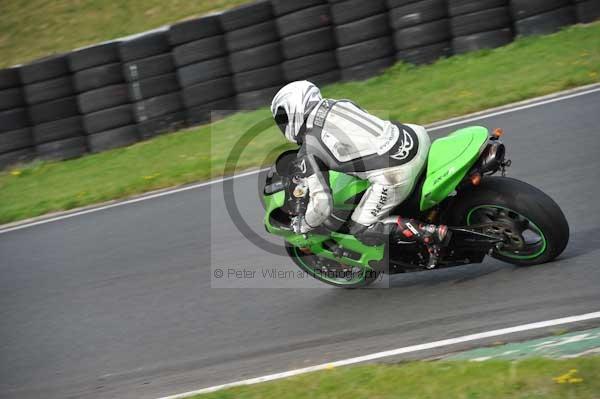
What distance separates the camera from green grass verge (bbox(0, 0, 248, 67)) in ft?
51.0

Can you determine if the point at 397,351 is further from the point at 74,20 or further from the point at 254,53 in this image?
the point at 74,20

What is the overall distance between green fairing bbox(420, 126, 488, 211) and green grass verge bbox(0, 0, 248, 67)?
33.9ft

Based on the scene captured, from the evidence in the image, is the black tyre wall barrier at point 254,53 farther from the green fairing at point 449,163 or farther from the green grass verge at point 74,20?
the green fairing at point 449,163

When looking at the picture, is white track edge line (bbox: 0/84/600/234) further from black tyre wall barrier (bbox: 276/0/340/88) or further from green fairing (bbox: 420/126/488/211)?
green fairing (bbox: 420/126/488/211)

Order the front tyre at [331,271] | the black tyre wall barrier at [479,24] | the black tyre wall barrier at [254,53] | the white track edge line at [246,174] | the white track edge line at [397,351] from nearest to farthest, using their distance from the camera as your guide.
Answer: the white track edge line at [397,351] < the front tyre at [331,271] < the white track edge line at [246,174] < the black tyre wall barrier at [479,24] < the black tyre wall barrier at [254,53]

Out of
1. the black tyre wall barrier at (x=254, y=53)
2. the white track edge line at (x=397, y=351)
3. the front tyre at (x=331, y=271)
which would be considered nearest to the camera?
→ the white track edge line at (x=397, y=351)

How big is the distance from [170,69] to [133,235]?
4070 millimetres

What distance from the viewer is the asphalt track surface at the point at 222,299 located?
5.57 meters

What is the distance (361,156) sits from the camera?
A: 5.65m

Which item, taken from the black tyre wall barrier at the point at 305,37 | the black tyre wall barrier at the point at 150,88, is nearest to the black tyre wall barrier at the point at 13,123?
the black tyre wall barrier at the point at 150,88

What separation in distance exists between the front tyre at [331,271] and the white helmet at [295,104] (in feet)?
3.91

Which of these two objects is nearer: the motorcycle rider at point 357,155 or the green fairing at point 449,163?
the green fairing at point 449,163

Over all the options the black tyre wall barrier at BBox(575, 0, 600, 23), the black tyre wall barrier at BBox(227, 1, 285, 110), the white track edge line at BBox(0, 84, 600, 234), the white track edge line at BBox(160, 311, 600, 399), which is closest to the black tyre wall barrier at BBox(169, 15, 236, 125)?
the black tyre wall barrier at BBox(227, 1, 285, 110)

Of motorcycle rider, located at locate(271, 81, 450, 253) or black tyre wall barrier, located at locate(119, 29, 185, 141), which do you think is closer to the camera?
motorcycle rider, located at locate(271, 81, 450, 253)
